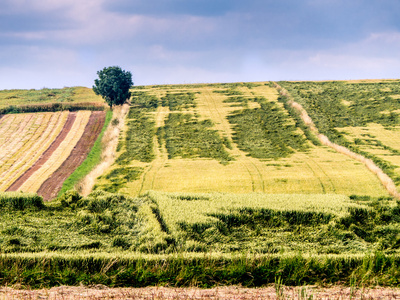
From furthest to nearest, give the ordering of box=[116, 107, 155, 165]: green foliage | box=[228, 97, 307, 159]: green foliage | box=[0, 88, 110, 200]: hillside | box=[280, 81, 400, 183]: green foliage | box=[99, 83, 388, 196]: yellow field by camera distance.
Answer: box=[280, 81, 400, 183]: green foliage
box=[228, 97, 307, 159]: green foliage
box=[116, 107, 155, 165]: green foliage
box=[0, 88, 110, 200]: hillside
box=[99, 83, 388, 196]: yellow field

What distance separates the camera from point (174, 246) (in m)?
15.2

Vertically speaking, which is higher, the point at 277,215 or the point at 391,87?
the point at 391,87

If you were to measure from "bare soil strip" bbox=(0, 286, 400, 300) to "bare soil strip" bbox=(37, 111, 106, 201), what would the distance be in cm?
2172

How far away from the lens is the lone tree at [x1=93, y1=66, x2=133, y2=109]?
63812 mm

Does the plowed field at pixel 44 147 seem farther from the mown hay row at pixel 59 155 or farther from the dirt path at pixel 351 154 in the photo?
the dirt path at pixel 351 154

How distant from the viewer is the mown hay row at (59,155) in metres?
35.3

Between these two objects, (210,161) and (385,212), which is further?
(210,161)

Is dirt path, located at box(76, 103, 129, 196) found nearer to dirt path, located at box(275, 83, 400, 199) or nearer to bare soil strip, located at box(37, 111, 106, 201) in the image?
bare soil strip, located at box(37, 111, 106, 201)

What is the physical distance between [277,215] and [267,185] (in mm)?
12704

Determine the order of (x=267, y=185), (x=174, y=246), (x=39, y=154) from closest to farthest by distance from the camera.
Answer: (x=174, y=246) < (x=267, y=185) < (x=39, y=154)

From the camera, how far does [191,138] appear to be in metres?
46.4

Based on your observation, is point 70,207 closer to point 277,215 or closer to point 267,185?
point 277,215

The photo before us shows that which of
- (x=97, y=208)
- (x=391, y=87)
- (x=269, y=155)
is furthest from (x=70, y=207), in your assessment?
(x=391, y=87)

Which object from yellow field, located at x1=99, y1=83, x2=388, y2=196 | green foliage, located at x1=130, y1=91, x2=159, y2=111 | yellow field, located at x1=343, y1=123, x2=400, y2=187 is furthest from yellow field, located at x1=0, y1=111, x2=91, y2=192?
yellow field, located at x1=343, y1=123, x2=400, y2=187
